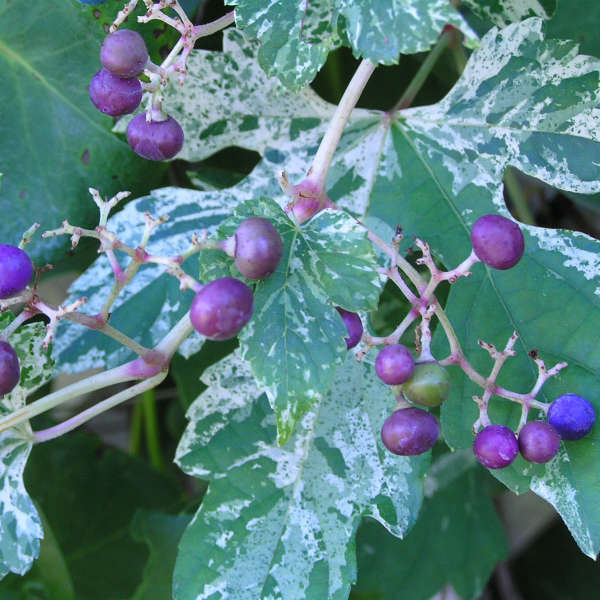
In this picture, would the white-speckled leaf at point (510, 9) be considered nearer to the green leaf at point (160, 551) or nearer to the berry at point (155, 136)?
the berry at point (155, 136)

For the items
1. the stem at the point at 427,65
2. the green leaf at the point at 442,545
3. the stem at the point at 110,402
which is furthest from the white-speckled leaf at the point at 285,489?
the green leaf at the point at 442,545

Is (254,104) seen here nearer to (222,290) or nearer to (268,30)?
(268,30)

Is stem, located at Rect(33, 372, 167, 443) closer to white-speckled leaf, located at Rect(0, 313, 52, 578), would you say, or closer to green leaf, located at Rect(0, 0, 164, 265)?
white-speckled leaf, located at Rect(0, 313, 52, 578)

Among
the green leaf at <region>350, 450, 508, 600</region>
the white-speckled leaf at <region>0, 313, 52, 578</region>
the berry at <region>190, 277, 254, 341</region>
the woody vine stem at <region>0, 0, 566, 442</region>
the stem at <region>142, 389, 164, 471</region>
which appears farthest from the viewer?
the stem at <region>142, 389, 164, 471</region>

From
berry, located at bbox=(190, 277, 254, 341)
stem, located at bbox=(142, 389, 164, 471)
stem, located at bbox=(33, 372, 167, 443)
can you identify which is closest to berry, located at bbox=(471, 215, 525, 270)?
berry, located at bbox=(190, 277, 254, 341)

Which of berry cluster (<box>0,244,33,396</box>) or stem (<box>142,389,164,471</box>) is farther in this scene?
stem (<box>142,389,164,471</box>)

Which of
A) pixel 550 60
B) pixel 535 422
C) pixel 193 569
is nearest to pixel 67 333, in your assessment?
pixel 193 569
